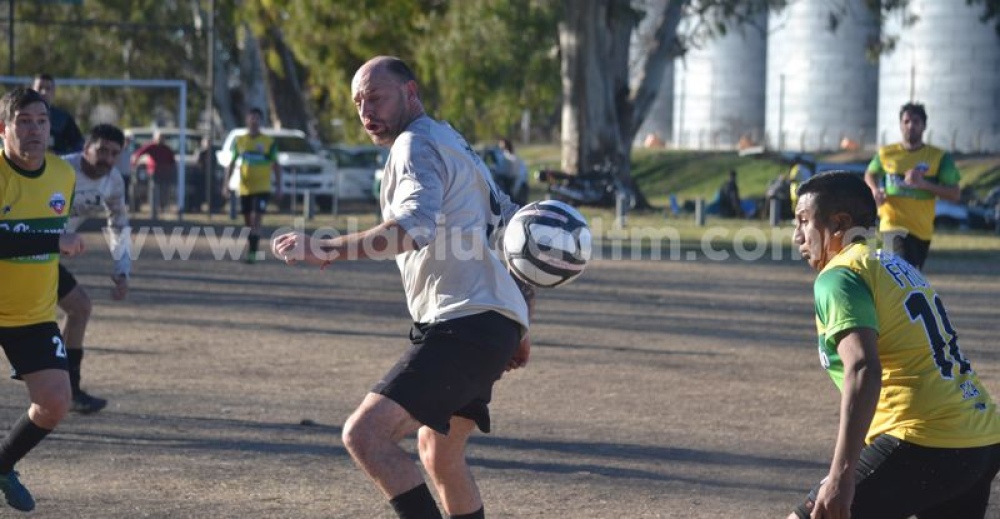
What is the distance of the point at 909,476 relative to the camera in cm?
475

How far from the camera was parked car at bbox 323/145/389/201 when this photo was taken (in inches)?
1561

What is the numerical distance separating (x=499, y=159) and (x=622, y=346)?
79.1 feet

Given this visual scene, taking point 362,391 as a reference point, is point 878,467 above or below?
above

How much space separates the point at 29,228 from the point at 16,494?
1.13 metres

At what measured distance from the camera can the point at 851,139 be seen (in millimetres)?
52156

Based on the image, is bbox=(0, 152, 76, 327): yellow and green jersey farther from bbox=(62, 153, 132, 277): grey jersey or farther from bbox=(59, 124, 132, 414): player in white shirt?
bbox=(62, 153, 132, 277): grey jersey

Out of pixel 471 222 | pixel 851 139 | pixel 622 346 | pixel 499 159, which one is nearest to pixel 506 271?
pixel 471 222

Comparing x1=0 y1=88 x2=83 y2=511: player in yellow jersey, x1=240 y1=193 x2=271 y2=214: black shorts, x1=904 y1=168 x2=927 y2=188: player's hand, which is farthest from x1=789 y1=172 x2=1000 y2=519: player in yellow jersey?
x1=240 y1=193 x2=271 y2=214: black shorts

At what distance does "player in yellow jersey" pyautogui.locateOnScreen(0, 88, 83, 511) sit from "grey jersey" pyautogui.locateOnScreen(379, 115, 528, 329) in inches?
81.1

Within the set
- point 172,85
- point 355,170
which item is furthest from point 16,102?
point 355,170

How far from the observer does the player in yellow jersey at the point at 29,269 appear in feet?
23.3

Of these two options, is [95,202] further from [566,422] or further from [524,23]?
[524,23]

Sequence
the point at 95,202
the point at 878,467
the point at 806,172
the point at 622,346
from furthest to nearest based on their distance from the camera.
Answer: the point at 806,172 → the point at 622,346 → the point at 95,202 → the point at 878,467

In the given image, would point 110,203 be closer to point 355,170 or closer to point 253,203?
point 253,203
